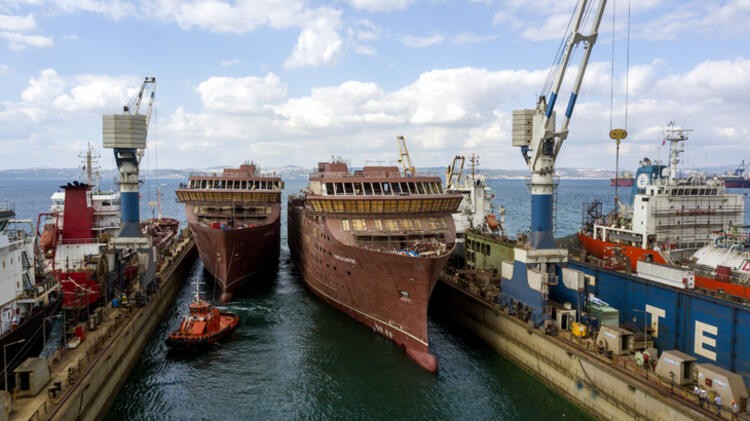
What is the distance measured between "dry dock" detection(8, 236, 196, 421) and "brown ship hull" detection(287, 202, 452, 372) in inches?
517

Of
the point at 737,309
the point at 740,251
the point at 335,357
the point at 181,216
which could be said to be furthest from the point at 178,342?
the point at 181,216

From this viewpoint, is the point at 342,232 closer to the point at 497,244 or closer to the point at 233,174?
the point at 497,244

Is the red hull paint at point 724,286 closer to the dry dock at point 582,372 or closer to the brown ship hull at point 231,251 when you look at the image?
the dry dock at point 582,372

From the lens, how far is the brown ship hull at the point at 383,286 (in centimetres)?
2948

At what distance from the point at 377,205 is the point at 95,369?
2003 cm

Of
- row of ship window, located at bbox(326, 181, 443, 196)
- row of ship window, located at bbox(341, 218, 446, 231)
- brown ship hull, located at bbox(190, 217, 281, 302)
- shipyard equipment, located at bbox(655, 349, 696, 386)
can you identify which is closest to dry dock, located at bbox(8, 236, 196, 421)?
brown ship hull, located at bbox(190, 217, 281, 302)

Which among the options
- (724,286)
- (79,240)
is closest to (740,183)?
(724,286)

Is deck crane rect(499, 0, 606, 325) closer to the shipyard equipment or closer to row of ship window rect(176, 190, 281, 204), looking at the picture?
the shipyard equipment

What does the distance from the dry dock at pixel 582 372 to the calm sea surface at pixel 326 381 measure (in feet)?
2.49

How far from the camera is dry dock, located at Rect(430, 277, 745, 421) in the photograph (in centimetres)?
2038

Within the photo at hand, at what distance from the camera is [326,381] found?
28797mm

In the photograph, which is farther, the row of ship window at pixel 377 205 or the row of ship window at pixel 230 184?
the row of ship window at pixel 230 184

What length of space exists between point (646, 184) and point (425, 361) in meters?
23.1

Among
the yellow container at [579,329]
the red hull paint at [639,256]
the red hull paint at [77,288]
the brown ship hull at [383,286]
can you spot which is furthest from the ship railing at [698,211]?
the red hull paint at [77,288]
